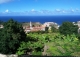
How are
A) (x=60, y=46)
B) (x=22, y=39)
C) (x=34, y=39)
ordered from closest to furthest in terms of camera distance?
(x=60, y=46)
(x=22, y=39)
(x=34, y=39)

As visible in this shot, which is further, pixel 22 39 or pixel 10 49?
pixel 22 39

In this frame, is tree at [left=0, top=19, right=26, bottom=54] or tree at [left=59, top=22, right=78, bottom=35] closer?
tree at [left=0, top=19, right=26, bottom=54]

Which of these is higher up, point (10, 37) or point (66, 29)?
point (10, 37)

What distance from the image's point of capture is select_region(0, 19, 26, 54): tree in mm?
13653

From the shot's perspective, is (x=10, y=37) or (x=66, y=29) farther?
(x=66, y=29)

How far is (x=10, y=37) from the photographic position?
13.9m

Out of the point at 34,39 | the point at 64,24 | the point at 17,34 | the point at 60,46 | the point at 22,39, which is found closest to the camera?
the point at 60,46

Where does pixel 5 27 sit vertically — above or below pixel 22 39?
above

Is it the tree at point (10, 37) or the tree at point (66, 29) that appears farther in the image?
the tree at point (66, 29)

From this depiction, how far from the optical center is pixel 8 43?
13.7 meters

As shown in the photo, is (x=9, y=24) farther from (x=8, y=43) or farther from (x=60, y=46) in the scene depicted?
(x=60, y=46)

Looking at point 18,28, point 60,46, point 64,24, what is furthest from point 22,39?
point 64,24

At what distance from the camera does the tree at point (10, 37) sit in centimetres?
1365

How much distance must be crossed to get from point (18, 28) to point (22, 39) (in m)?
0.94
